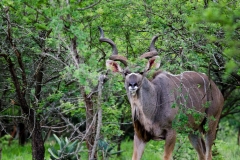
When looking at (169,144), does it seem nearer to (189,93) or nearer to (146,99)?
(146,99)

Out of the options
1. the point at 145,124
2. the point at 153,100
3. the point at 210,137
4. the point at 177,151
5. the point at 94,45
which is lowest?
the point at 177,151

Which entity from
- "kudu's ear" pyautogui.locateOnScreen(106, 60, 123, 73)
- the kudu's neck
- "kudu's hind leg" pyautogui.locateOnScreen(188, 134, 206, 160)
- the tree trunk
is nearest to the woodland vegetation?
the tree trunk

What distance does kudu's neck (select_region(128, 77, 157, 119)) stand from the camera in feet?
23.8

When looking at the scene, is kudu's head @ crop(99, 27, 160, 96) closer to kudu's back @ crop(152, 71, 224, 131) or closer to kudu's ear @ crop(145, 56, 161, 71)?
kudu's ear @ crop(145, 56, 161, 71)

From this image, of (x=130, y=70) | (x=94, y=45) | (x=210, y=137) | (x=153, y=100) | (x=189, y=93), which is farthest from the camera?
(x=210, y=137)

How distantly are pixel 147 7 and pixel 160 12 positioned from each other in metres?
0.26

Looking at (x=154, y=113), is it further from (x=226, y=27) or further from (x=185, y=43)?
(x=226, y=27)

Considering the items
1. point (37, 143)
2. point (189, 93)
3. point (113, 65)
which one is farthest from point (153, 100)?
point (37, 143)

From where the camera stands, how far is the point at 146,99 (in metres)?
7.41

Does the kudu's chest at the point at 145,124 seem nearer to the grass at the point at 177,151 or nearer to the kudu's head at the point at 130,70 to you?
the kudu's head at the point at 130,70

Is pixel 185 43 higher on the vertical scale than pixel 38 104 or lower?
higher

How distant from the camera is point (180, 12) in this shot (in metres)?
7.62

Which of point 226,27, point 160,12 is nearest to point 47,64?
point 160,12

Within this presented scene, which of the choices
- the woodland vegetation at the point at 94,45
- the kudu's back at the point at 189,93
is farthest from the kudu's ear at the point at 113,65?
the kudu's back at the point at 189,93
